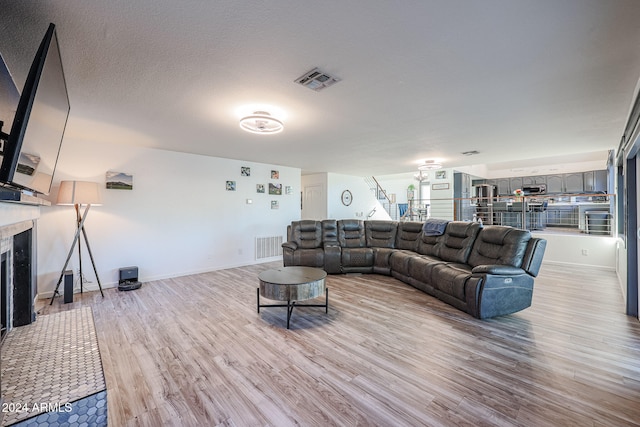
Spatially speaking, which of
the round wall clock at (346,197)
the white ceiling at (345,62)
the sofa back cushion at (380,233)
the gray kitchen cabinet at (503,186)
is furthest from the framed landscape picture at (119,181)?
the gray kitchen cabinet at (503,186)

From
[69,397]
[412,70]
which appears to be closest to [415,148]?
[412,70]

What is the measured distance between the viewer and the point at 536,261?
10.1 feet

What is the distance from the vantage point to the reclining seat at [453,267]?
10.4ft

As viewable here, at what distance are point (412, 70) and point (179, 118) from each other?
8.53 ft

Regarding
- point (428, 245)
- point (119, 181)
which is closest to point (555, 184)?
point (428, 245)

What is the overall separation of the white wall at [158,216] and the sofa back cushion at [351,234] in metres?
1.86

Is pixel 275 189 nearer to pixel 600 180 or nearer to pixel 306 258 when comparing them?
pixel 306 258

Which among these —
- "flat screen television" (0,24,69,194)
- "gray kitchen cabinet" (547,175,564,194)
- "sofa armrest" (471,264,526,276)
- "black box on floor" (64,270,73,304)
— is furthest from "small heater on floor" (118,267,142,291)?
"gray kitchen cabinet" (547,175,564,194)

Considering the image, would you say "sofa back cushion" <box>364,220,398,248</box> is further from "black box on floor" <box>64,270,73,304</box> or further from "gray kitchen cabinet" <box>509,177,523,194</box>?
"gray kitchen cabinet" <box>509,177,523,194</box>

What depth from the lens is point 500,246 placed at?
11.3 feet

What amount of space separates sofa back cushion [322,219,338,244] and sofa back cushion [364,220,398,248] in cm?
64

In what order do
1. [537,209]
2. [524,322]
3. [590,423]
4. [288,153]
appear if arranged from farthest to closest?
[537,209]
[288,153]
[524,322]
[590,423]

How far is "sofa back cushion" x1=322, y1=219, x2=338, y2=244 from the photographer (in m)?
5.38

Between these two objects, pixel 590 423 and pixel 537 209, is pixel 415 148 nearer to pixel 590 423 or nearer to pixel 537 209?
pixel 590 423
